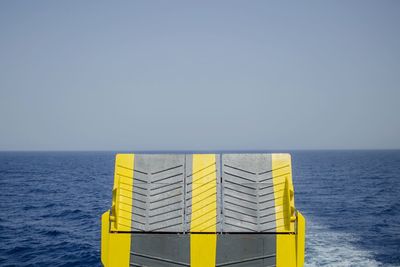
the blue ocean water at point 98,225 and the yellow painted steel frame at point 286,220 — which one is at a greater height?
the yellow painted steel frame at point 286,220

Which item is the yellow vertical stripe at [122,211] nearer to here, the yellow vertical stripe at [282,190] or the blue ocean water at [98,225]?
the yellow vertical stripe at [282,190]

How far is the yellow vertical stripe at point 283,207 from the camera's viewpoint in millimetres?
8406

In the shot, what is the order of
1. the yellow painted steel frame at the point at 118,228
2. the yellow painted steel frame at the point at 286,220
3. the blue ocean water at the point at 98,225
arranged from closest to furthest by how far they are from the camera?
the yellow painted steel frame at the point at 286,220, the yellow painted steel frame at the point at 118,228, the blue ocean water at the point at 98,225

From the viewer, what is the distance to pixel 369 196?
49.9 m

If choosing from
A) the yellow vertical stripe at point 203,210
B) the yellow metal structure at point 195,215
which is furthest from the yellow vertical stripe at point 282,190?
the yellow vertical stripe at point 203,210

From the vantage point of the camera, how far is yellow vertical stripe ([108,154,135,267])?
853 cm

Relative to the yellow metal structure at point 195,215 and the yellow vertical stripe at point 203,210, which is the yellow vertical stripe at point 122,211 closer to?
the yellow metal structure at point 195,215

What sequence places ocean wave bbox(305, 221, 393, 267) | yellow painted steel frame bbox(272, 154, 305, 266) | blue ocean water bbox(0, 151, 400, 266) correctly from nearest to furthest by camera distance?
yellow painted steel frame bbox(272, 154, 305, 266) → ocean wave bbox(305, 221, 393, 267) → blue ocean water bbox(0, 151, 400, 266)

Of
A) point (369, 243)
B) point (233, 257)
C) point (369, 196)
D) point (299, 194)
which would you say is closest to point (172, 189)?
point (233, 257)

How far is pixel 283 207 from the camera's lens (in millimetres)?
8805

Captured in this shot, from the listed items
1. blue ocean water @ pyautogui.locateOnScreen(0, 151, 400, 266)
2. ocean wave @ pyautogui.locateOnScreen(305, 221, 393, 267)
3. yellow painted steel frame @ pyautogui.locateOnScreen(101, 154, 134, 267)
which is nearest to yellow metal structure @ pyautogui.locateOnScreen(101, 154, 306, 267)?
yellow painted steel frame @ pyautogui.locateOnScreen(101, 154, 134, 267)

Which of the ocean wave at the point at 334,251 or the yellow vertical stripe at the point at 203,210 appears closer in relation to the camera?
the yellow vertical stripe at the point at 203,210

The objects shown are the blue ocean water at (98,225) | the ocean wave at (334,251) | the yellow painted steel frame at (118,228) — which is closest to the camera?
the yellow painted steel frame at (118,228)

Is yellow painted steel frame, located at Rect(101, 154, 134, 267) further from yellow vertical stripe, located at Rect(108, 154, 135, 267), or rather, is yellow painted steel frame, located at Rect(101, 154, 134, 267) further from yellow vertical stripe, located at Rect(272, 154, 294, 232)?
yellow vertical stripe, located at Rect(272, 154, 294, 232)
